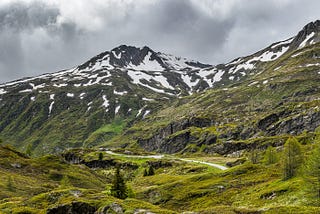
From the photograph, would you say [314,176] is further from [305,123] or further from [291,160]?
[305,123]

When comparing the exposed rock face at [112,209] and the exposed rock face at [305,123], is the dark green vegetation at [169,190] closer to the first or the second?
the exposed rock face at [112,209]

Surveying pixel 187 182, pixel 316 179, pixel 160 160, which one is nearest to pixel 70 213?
pixel 316 179

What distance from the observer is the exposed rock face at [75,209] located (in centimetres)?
3946

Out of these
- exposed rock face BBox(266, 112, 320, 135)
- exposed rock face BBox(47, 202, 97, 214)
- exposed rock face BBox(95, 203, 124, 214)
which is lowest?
exposed rock face BBox(95, 203, 124, 214)

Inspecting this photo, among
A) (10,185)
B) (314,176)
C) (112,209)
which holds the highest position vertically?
(10,185)

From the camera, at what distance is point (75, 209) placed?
1571 inches

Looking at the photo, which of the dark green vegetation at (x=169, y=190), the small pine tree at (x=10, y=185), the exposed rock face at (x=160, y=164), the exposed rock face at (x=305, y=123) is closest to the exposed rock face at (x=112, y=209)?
the dark green vegetation at (x=169, y=190)

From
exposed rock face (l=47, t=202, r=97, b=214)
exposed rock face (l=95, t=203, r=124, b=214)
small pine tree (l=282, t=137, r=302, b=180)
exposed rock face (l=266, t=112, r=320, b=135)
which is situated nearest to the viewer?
exposed rock face (l=95, t=203, r=124, b=214)

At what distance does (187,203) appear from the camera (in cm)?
7975

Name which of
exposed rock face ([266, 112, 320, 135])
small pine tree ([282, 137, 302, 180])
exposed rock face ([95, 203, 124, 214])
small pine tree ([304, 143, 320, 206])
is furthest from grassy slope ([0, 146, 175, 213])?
exposed rock face ([266, 112, 320, 135])

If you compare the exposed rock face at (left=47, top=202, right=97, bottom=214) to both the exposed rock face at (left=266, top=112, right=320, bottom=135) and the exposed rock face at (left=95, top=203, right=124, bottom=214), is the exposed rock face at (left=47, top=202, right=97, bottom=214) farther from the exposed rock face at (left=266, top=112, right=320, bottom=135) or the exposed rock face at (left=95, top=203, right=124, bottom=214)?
the exposed rock face at (left=266, top=112, right=320, bottom=135)

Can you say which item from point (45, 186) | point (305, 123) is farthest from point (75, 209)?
point (305, 123)

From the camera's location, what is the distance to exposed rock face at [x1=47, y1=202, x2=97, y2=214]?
39456 millimetres

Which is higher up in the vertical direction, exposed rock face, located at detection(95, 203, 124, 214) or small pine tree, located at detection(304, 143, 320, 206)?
small pine tree, located at detection(304, 143, 320, 206)
